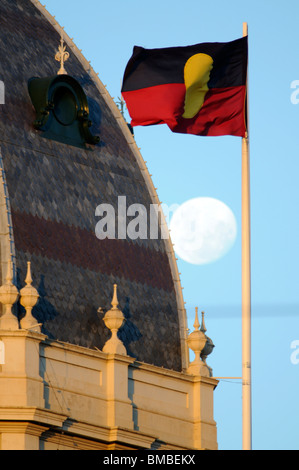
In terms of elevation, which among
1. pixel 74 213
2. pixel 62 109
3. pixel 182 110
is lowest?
pixel 182 110

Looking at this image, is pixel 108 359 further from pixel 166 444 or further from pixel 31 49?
pixel 31 49

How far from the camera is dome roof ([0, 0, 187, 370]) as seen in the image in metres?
68.2

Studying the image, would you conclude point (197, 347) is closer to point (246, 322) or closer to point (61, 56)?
point (61, 56)

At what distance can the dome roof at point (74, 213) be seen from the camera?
68188 millimetres

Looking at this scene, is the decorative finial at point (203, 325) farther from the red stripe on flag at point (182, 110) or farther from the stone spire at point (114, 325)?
the red stripe on flag at point (182, 110)

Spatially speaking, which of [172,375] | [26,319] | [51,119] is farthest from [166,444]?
[51,119]

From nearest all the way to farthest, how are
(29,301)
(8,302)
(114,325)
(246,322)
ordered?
1. (246,322)
2. (8,302)
3. (29,301)
4. (114,325)

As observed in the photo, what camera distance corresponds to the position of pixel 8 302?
2584 inches

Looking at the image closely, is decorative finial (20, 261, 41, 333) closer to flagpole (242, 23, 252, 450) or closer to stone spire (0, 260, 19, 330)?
stone spire (0, 260, 19, 330)

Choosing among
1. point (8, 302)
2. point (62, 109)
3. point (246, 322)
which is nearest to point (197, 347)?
Result: point (8, 302)

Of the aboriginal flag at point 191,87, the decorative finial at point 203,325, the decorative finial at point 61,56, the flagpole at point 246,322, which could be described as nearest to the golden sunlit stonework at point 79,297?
the decorative finial at point 203,325

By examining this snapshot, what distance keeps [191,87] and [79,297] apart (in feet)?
34.7

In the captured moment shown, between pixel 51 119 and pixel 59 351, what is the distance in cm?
912

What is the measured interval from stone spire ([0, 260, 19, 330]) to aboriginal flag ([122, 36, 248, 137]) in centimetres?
740
